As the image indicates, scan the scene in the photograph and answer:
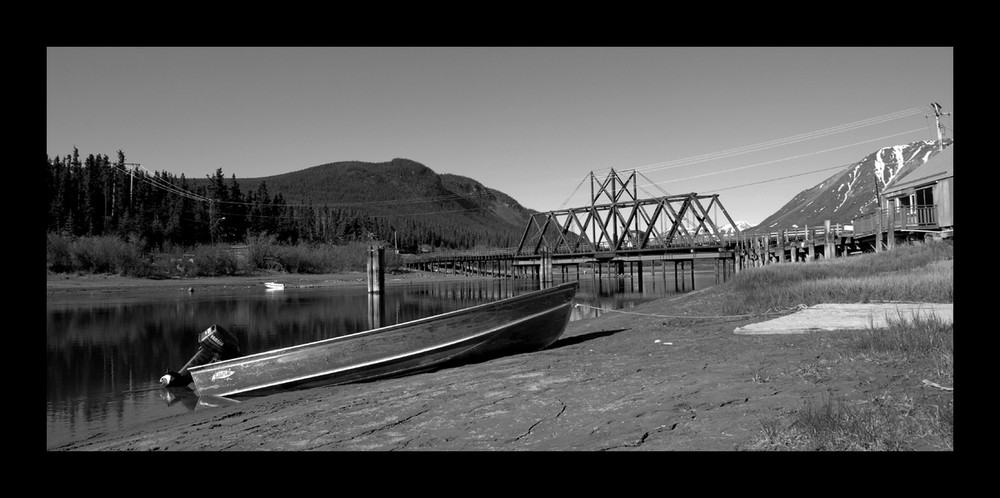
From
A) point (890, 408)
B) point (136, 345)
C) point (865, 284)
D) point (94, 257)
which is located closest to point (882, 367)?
point (890, 408)

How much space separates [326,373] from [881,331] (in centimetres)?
1009

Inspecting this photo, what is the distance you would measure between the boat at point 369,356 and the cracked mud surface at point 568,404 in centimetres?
52

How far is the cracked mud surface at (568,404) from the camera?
5.43 metres

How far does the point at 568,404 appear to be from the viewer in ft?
22.4

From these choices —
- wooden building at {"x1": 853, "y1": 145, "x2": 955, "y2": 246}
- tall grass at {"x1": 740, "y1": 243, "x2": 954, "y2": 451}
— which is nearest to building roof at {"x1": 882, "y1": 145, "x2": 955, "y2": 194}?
wooden building at {"x1": 853, "y1": 145, "x2": 955, "y2": 246}

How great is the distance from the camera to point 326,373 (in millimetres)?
11828

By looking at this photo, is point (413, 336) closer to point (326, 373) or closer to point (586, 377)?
point (326, 373)

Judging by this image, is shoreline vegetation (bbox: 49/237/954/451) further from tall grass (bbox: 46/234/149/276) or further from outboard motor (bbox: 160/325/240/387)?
tall grass (bbox: 46/234/149/276)

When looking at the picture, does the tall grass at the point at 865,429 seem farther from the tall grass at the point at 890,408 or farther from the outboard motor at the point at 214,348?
the outboard motor at the point at 214,348

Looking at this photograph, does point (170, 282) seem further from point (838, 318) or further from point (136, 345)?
point (838, 318)

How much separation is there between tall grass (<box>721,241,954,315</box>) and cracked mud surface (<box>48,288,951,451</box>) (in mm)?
5113

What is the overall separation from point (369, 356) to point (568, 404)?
615cm

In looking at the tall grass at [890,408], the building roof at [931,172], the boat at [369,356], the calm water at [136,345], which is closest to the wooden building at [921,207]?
the building roof at [931,172]

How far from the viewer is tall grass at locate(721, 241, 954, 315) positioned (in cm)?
1312
